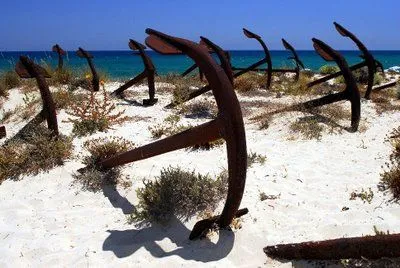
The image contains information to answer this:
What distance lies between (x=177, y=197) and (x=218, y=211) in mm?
374

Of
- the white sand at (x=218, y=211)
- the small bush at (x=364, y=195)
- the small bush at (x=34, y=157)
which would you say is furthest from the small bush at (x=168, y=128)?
the small bush at (x=364, y=195)

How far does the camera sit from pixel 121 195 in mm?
4070

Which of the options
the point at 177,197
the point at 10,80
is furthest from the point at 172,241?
the point at 10,80

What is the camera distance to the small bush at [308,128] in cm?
553

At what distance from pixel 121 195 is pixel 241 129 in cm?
189

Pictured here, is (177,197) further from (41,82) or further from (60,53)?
(60,53)

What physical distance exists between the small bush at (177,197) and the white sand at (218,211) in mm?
126

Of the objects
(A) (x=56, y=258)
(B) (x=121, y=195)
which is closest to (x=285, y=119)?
(B) (x=121, y=195)

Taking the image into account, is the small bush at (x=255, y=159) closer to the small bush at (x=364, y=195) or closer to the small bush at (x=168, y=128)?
the small bush at (x=364, y=195)

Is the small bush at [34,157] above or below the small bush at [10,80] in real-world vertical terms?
below

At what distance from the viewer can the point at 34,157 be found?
191 inches

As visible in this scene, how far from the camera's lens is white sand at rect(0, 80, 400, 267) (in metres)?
3.04

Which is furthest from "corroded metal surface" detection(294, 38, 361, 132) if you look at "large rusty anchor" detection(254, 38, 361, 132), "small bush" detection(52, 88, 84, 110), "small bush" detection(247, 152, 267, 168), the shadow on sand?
"small bush" detection(52, 88, 84, 110)

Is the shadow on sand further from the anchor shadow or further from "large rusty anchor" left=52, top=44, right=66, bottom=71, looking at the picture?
"large rusty anchor" left=52, top=44, right=66, bottom=71
